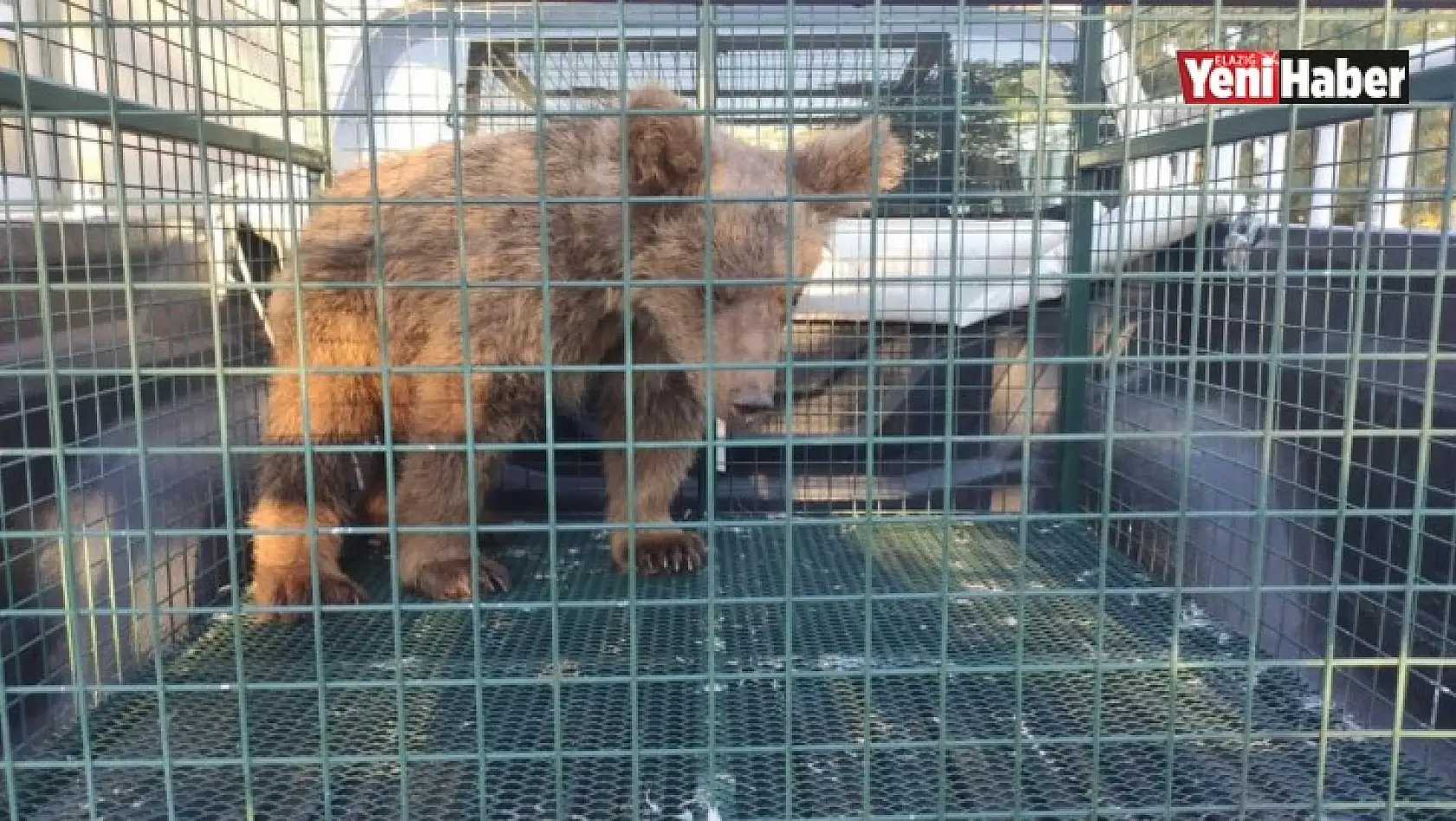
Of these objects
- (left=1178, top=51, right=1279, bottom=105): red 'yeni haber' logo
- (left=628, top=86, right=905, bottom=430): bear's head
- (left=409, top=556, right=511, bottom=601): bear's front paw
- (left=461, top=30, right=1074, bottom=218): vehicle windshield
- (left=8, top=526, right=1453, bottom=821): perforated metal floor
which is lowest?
(left=8, top=526, right=1453, bottom=821): perforated metal floor

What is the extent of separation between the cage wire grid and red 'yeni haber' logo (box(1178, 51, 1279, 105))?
0.25 ft

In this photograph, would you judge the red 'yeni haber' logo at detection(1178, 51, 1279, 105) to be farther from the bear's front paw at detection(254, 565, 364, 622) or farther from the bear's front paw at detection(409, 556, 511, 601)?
the bear's front paw at detection(254, 565, 364, 622)

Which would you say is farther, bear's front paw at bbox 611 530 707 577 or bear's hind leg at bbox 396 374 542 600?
bear's front paw at bbox 611 530 707 577

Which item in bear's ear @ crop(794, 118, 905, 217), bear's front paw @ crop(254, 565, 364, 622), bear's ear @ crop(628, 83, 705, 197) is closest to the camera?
bear's ear @ crop(628, 83, 705, 197)

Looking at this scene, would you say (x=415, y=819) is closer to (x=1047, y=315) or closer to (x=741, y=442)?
(x=741, y=442)

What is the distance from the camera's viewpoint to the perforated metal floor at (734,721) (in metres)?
1.93

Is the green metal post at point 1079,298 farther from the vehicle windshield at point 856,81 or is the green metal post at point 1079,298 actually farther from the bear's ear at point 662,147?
the bear's ear at point 662,147

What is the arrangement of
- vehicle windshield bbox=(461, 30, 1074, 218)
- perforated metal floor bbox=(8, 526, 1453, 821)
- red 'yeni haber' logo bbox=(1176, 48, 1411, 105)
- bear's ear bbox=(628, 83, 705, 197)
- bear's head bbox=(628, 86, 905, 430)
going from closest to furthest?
red 'yeni haber' logo bbox=(1176, 48, 1411, 105) < perforated metal floor bbox=(8, 526, 1453, 821) < bear's ear bbox=(628, 83, 705, 197) < bear's head bbox=(628, 86, 905, 430) < vehicle windshield bbox=(461, 30, 1074, 218)

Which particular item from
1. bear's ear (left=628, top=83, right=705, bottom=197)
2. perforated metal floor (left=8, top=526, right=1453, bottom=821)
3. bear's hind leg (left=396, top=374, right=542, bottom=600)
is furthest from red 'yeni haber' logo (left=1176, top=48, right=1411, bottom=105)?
bear's hind leg (left=396, top=374, right=542, bottom=600)

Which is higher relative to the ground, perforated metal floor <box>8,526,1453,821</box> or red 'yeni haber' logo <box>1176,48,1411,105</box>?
red 'yeni haber' logo <box>1176,48,1411,105</box>

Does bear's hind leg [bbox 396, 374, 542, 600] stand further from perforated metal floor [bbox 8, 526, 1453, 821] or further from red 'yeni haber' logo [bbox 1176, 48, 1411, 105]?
red 'yeni haber' logo [bbox 1176, 48, 1411, 105]

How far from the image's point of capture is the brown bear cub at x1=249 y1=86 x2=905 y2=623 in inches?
122

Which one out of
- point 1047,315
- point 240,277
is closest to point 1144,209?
point 1047,315

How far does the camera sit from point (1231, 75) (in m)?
1.78
